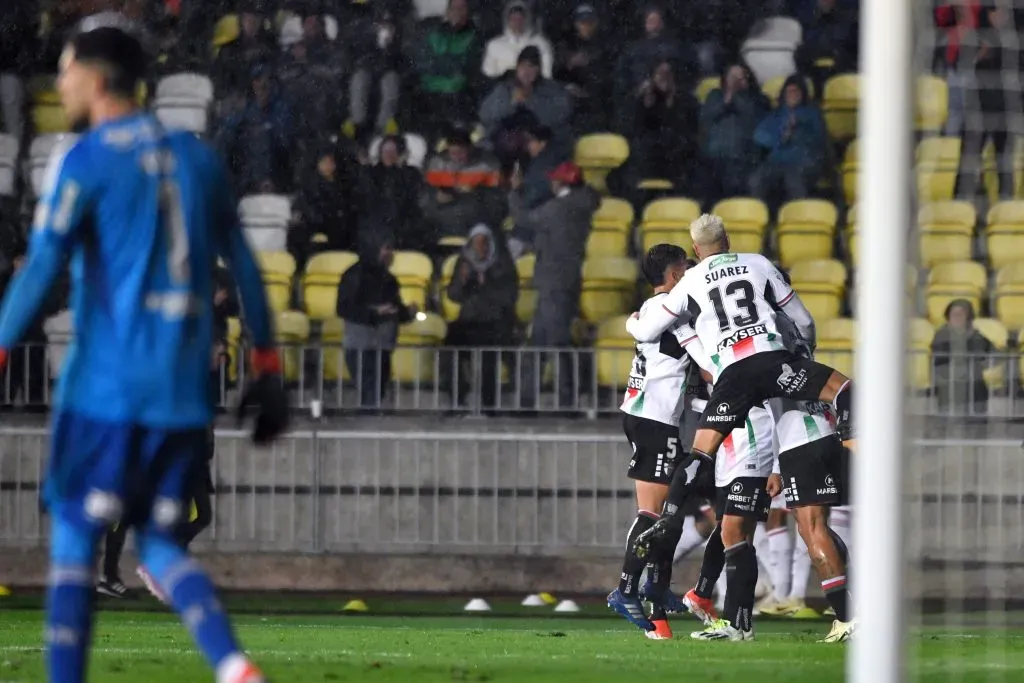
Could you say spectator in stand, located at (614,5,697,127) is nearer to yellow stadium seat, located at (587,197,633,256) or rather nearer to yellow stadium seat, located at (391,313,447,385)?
yellow stadium seat, located at (587,197,633,256)

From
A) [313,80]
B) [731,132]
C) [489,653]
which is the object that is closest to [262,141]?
[313,80]

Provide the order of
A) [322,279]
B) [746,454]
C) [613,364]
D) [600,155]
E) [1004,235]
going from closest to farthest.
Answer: [746,454], [1004,235], [613,364], [322,279], [600,155]

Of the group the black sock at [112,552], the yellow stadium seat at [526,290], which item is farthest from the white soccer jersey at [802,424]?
the yellow stadium seat at [526,290]

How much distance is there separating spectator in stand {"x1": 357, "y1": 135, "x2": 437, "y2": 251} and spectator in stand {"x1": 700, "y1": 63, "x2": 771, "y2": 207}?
227cm

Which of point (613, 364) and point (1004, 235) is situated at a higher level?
point (1004, 235)

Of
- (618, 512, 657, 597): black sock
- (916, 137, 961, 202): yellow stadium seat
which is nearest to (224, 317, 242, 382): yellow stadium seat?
(916, 137, 961, 202): yellow stadium seat

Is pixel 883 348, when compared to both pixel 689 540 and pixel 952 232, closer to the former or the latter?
pixel 689 540

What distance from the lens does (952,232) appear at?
44.7 ft

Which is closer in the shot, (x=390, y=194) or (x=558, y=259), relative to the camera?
Result: (x=558, y=259)

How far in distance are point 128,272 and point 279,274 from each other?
10.3 meters

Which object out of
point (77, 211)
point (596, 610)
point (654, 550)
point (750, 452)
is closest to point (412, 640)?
point (654, 550)

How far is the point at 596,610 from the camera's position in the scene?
1212cm

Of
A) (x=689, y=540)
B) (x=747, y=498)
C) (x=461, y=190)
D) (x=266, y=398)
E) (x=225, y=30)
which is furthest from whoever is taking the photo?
(x=225, y=30)

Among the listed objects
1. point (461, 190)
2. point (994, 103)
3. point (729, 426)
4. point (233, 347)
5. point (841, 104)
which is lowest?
point (729, 426)
